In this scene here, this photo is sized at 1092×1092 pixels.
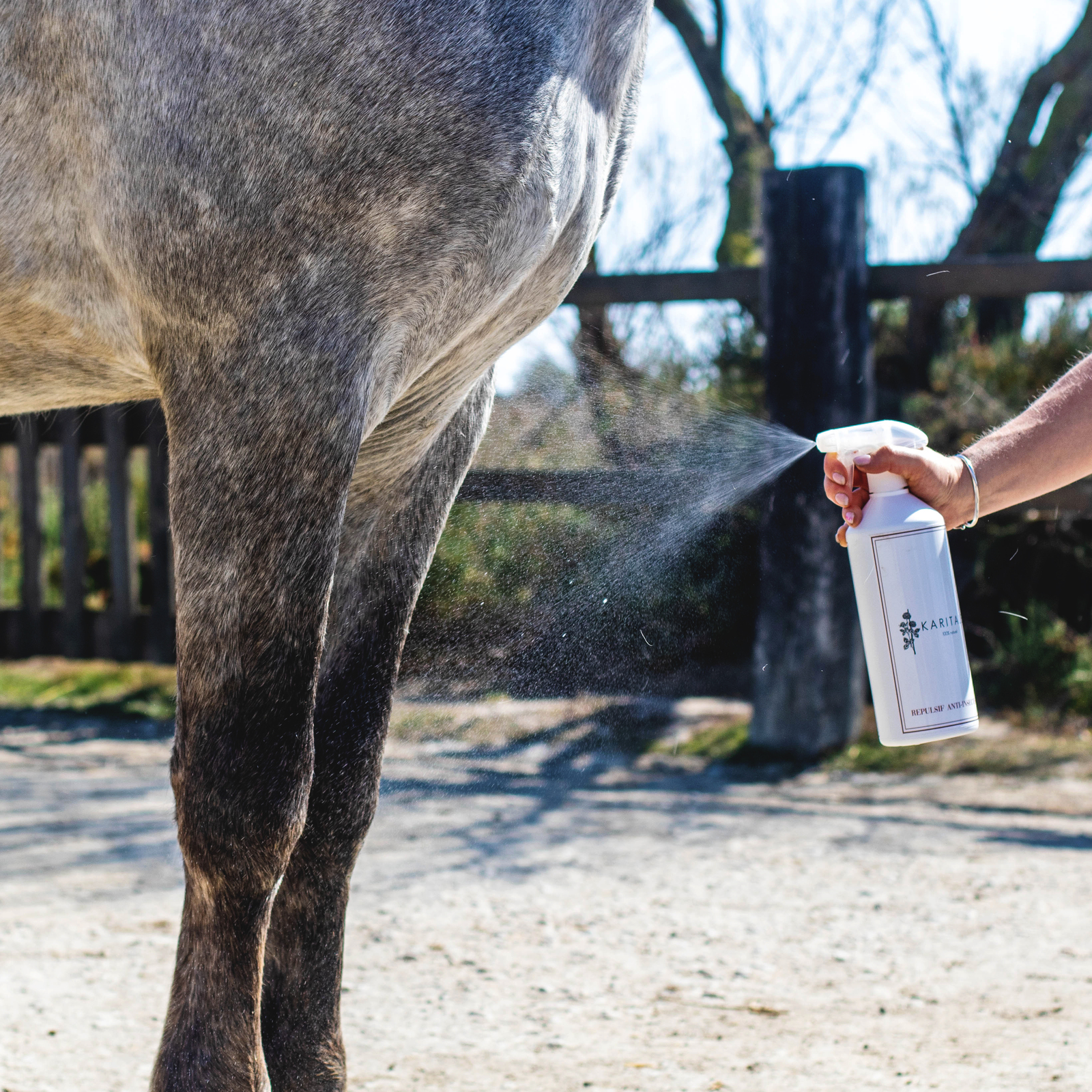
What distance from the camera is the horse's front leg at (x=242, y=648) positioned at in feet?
4.72

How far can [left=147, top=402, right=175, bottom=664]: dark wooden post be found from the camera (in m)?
5.87

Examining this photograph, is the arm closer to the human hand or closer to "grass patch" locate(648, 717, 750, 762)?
the human hand

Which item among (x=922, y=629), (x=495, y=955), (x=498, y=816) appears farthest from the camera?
(x=498, y=816)

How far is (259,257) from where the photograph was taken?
1400 mm

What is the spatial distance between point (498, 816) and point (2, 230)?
2.91 m

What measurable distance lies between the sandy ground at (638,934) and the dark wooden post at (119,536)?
5.22 ft

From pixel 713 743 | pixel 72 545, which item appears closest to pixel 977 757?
pixel 713 743

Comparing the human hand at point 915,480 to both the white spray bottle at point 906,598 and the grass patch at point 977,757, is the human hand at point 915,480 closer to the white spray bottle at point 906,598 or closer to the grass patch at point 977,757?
the white spray bottle at point 906,598

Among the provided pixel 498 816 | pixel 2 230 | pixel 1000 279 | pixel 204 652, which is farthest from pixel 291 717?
pixel 1000 279

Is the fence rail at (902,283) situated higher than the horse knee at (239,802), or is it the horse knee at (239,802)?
the fence rail at (902,283)

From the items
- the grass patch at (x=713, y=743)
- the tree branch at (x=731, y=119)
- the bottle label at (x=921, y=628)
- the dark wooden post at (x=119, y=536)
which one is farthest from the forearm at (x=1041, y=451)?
the tree branch at (x=731, y=119)

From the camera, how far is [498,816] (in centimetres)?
401

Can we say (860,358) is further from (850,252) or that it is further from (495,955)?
(495,955)

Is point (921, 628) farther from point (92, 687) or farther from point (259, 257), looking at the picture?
point (92, 687)
